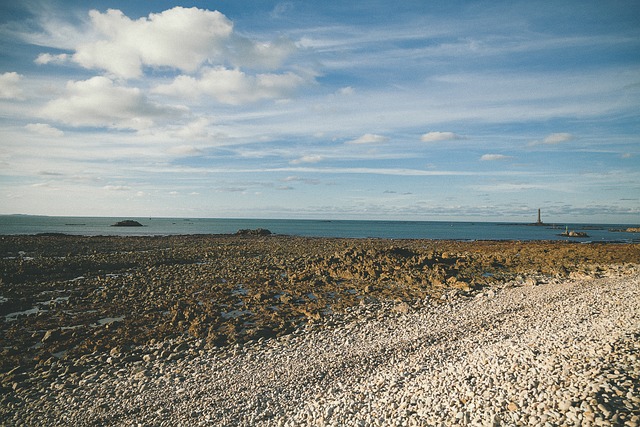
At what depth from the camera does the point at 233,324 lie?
15820 millimetres

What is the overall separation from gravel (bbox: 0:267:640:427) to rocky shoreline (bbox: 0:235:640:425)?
0.22 feet

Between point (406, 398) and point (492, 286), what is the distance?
17.2 meters

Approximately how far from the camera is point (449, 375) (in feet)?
32.6

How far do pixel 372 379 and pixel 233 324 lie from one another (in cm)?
779

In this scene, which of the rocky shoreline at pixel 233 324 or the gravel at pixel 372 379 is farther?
the rocky shoreline at pixel 233 324

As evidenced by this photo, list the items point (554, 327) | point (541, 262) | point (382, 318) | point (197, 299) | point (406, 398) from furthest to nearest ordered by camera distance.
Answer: point (541, 262) < point (197, 299) < point (382, 318) < point (554, 327) < point (406, 398)

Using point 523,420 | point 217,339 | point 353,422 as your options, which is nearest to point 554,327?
point 523,420

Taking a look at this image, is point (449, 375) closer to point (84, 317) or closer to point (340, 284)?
point (340, 284)

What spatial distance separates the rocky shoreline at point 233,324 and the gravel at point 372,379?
67 millimetres

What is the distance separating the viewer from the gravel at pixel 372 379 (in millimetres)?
8086

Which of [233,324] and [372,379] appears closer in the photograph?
[372,379]

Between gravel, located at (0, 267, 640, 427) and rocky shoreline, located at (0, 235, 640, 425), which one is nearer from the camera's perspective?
gravel, located at (0, 267, 640, 427)

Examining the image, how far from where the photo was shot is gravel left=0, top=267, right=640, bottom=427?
8086 millimetres

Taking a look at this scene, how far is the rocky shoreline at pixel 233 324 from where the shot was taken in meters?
9.19
